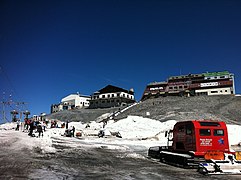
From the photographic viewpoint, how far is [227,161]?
11.5m

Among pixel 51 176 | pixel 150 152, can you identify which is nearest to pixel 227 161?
pixel 150 152

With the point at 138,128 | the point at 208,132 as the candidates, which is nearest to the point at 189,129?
the point at 208,132

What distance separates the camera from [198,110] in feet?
174

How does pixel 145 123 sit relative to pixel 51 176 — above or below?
above

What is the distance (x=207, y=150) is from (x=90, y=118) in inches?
2272

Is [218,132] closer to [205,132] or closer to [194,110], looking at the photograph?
[205,132]

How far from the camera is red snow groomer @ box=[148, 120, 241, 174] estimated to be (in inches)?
431

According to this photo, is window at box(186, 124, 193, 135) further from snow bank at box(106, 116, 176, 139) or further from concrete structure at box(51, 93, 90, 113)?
concrete structure at box(51, 93, 90, 113)

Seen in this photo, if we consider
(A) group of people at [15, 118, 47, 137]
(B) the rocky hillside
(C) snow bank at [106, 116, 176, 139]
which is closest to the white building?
(B) the rocky hillside

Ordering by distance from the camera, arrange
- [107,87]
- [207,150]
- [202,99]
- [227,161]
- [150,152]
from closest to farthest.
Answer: [227,161] < [207,150] < [150,152] < [202,99] < [107,87]

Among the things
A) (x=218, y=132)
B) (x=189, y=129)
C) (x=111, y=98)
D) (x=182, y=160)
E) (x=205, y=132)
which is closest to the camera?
(x=182, y=160)

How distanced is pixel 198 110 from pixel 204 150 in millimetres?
42776

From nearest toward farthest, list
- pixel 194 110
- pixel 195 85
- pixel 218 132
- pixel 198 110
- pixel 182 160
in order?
1. pixel 182 160
2. pixel 218 132
3. pixel 194 110
4. pixel 198 110
5. pixel 195 85

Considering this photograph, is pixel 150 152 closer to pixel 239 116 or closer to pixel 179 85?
pixel 239 116
